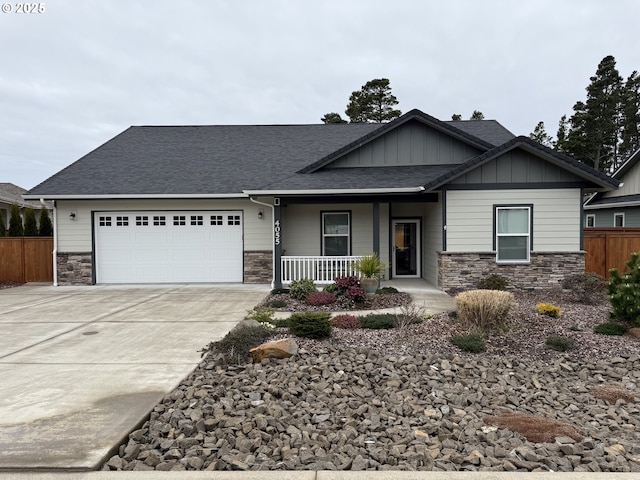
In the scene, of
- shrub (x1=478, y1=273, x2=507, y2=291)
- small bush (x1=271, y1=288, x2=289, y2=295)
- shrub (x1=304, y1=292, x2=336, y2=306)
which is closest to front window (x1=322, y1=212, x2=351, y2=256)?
small bush (x1=271, y1=288, x2=289, y2=295)

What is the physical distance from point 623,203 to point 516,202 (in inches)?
381

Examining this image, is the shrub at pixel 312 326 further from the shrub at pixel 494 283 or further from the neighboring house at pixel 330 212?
the shrub at pixel 494 283

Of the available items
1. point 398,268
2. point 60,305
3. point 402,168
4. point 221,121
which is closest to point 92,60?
point 60,305

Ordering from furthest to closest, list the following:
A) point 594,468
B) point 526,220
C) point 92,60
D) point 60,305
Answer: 1. point 92,60
2. point 526,220
3. point 60,305
4. point 594,468

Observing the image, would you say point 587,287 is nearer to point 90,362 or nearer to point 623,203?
point 90,362

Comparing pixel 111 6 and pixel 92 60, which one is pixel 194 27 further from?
pixel 92 60

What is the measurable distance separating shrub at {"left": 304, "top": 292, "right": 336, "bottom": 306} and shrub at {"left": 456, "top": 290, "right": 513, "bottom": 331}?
11.6 feet

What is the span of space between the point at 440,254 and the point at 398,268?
8.92 ft

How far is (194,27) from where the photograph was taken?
1469 centimetres

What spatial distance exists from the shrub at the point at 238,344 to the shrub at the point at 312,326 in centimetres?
51

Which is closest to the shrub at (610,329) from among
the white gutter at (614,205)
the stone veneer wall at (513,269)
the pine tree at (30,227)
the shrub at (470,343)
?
the shrub at (470,343)

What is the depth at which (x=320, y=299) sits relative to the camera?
944 centimetres

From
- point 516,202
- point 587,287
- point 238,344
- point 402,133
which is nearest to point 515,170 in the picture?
point 516,202

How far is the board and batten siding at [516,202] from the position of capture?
11.1 m
